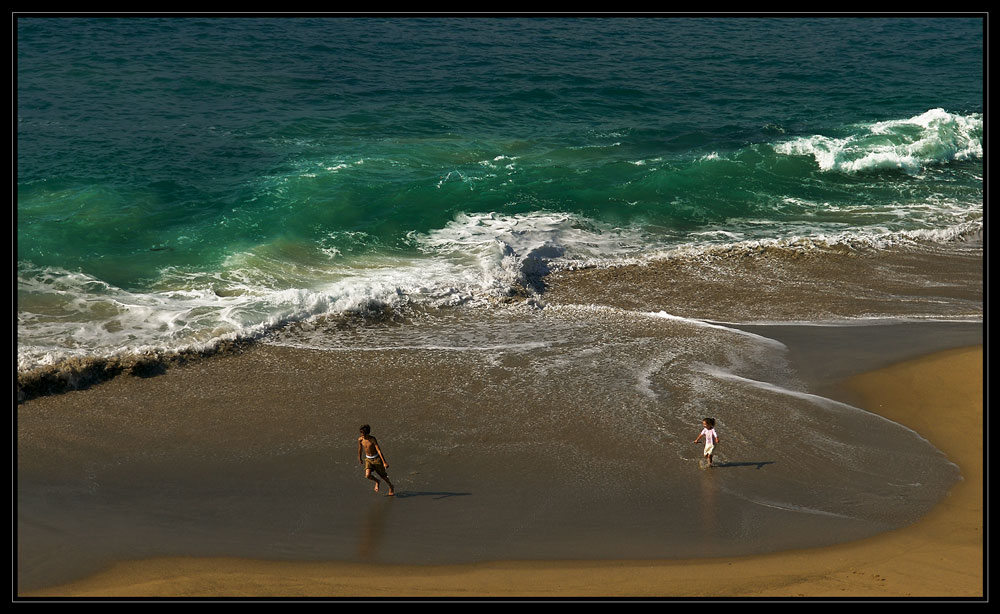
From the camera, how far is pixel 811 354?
1353cm

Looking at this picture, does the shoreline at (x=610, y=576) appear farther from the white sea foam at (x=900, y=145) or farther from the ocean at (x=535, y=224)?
the white sea foam at (x=900, y=145)

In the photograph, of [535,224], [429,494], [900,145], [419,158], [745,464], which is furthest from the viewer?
[900,145]

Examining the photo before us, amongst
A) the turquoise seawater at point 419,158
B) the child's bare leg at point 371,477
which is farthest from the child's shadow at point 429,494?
the turquoise seawater at point 419,158

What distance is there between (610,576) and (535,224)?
12001mm

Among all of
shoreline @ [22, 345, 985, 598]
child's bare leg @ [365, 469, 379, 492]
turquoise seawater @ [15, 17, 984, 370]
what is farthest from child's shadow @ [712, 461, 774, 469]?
turquoise seawater @ [15, 17, 984, 370]

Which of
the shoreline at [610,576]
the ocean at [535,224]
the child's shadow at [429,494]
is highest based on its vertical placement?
the ocean at [535,224]

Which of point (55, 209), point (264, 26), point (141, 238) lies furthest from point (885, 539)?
point (264, 26)

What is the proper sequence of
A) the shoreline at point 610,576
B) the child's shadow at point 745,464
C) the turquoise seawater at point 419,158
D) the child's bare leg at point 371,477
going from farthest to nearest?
the turquoise seawater at point 419,158
the child's shadow at point 745,464
the child's bare leg at point 371,477
the shoreline at point 610,576

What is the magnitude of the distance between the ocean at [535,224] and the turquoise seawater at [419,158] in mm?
109

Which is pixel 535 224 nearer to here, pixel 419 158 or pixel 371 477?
pixel 419 158

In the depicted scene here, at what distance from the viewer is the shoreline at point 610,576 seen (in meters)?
8.25

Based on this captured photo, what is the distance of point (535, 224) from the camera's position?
1952 cm

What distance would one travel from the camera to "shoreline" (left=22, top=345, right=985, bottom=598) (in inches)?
325

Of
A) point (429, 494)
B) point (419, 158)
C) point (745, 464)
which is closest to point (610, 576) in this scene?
point (429, 494)
